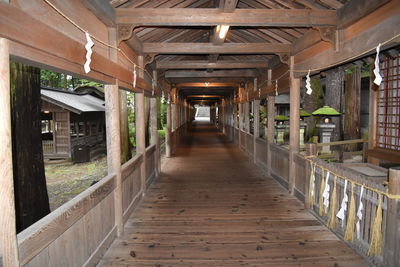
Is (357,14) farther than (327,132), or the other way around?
(327,132)

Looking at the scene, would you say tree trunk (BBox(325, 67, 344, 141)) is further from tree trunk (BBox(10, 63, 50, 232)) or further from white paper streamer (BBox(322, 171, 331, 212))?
tree trunk (BBox(10, 63, 50, 232))

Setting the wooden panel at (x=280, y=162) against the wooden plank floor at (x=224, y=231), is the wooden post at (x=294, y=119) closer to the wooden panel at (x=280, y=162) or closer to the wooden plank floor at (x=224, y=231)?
the wooden panel at (x=280, y=162)

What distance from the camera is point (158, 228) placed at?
198 inches

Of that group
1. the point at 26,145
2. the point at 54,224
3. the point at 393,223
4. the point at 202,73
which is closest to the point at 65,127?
the point at 202,73

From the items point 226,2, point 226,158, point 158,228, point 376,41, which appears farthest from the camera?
point 226,158

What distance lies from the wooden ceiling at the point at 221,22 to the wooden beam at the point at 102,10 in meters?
0.18

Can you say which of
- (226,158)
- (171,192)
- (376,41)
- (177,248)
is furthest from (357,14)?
(226,158)

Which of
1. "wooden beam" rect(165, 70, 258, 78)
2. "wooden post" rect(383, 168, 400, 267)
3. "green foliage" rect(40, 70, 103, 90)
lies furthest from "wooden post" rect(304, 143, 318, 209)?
"green foliage" rect(40, 70, 103, 90)

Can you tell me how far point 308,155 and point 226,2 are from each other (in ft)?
11.3

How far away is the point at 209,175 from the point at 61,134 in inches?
413

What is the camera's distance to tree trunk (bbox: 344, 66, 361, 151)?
42.5ft

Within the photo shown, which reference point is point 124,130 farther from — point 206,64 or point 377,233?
point 377,233

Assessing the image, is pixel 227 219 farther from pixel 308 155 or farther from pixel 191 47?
pixel 191 47

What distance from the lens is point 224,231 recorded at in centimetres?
487
